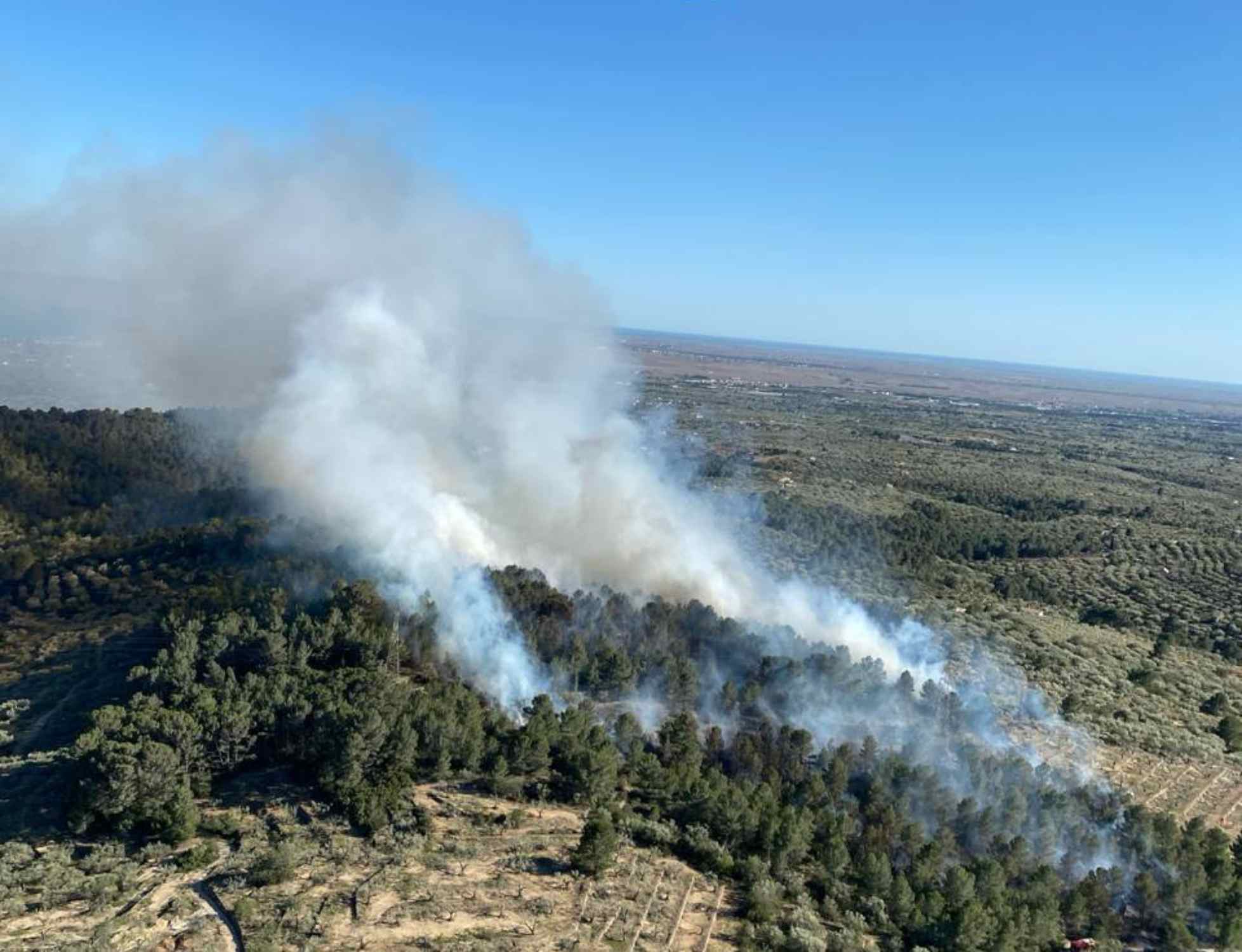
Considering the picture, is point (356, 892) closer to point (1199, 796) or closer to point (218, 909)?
point (218, 909)

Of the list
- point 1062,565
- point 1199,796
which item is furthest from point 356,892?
point 1062,565

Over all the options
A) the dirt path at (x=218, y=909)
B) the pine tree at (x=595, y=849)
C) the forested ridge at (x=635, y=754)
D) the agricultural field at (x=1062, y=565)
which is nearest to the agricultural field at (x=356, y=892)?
the dirt path at (x=218, y=909)

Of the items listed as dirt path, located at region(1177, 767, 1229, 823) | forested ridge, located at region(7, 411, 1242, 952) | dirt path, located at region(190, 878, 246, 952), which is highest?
forested ridge, located at region(7, 411, 1242, 952)

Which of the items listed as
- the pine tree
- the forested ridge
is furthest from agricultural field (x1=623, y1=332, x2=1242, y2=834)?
the pine tree

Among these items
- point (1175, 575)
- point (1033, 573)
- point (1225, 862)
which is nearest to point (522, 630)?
point (1225, 862)

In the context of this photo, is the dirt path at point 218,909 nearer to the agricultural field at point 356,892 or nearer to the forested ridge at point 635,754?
the agricultural field at point 356,892

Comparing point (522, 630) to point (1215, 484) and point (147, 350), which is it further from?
point (1215, 484)

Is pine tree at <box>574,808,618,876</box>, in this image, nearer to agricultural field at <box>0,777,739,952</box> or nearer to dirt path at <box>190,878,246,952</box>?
agricultural field at <box>0,777,739,952</box>

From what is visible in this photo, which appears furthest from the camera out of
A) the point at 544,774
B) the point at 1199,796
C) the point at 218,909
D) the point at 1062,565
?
the point at 1062,565

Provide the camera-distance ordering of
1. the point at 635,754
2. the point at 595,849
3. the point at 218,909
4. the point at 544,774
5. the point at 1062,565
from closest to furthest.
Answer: the point at 218,909, the point at 595,849, the point at 544,774, the point at 635,754, the point at 1062,565
